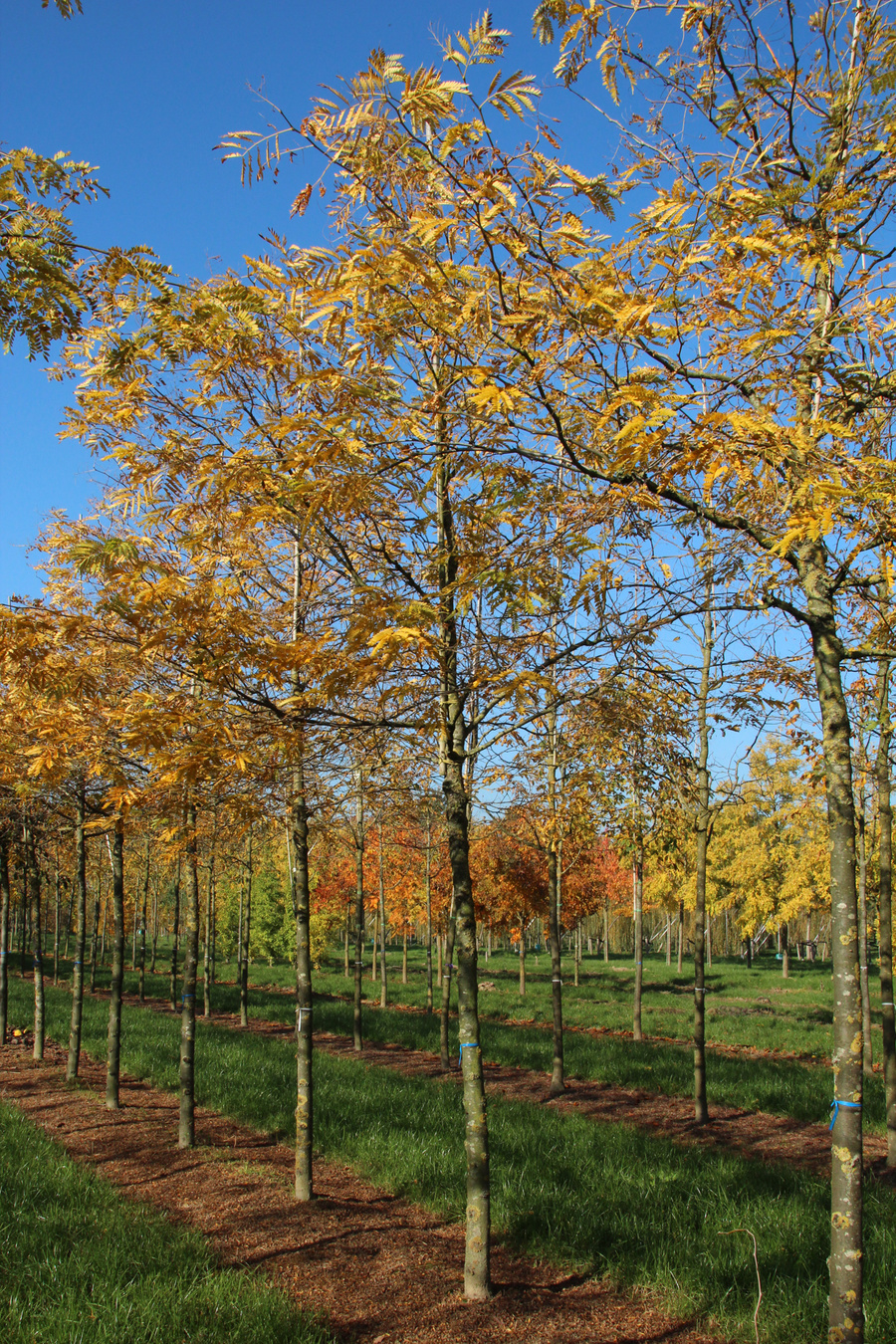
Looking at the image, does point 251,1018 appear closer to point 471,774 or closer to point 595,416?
point 471,774

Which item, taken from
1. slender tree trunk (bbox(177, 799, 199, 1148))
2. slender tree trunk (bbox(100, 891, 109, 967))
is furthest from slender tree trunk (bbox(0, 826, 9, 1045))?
slender tree trunk (bbox(100, 891, 109, 967))

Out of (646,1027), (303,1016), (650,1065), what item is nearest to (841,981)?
(303,1016)

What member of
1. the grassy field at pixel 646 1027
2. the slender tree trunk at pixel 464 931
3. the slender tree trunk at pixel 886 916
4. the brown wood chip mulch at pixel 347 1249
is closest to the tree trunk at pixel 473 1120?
the slender tree trunk at pixel 464 931

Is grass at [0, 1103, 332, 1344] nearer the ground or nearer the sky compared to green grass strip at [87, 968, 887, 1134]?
nearer the sky

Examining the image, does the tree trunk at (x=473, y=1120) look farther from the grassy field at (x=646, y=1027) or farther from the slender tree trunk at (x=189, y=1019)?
the grassy field at (x=646, y=1027)

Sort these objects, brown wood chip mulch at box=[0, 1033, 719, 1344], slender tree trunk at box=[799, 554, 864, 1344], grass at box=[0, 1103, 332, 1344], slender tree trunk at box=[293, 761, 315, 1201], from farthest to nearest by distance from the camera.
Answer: slender tree trunk at box=[293, 761, 315, 1201]
brown wood chip mulch at box=[0, 1033, 719, 1344]
grass at box=[0, 1103, 332, 1344]
slender tree trunk at box=[799, 554, 864, 1344]

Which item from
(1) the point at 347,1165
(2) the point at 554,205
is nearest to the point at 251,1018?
(1) the point at 347,1165

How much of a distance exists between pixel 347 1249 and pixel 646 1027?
46.5 ft

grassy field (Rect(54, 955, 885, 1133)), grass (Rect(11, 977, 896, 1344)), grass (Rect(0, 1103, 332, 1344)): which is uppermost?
grass (Rect(0, 1103, 332, 1344))

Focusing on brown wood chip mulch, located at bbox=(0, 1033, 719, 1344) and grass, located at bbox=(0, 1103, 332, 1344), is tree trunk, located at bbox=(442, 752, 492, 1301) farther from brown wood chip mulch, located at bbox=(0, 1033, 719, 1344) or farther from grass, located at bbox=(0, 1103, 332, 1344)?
grass, located at bbox=(0, 1103, 332, 1344)

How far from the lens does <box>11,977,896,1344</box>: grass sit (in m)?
4.20

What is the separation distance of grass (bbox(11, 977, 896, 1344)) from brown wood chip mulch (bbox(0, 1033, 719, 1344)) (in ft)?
0.60

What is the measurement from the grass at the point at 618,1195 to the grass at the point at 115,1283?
1.87 metres

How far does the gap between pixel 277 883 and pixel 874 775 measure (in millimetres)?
34097
